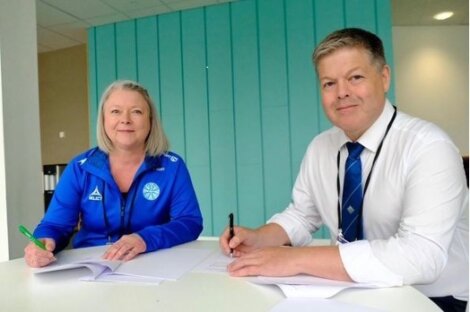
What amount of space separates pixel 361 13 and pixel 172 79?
2150 mm

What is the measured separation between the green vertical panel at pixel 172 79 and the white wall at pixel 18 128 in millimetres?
2156

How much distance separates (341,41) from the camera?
1147 millimetres

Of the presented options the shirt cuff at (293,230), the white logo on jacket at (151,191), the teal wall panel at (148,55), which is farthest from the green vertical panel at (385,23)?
the white logo on jacket at (151,191)

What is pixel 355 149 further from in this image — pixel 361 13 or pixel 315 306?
pixel 361 13

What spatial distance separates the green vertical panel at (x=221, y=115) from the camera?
4117 millimetres

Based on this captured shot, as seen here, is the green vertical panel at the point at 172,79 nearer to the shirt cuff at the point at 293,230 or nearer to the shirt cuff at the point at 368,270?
the shirt cuff at the point at 293,230

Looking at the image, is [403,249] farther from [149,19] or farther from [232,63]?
[149,19]

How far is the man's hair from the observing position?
1.15 metres

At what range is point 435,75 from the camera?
5012mm

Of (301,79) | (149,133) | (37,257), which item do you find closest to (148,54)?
(301,79)

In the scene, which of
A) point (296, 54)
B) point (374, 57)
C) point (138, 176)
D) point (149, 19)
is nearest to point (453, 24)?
point (296, 54)

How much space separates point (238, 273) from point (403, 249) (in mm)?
415

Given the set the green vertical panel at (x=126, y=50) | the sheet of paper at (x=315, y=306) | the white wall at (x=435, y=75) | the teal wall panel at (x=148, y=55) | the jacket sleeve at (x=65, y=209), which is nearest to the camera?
the sheet of paper at (x=315, y=306)

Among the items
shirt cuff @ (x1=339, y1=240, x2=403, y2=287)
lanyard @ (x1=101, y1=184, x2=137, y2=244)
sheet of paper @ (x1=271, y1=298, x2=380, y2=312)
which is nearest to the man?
shirt cuff @ (x1=339, y1=240, x2=403, y2=287)
